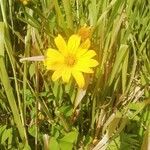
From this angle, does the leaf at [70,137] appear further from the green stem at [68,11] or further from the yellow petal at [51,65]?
the green stem at [68,11]

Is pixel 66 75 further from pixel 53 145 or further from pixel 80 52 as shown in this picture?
pixel 53 145

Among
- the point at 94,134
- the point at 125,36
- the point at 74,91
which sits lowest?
the point at 94,134

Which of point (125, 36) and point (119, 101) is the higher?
point (125, 36)

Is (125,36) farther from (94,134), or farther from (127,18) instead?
(94,134)

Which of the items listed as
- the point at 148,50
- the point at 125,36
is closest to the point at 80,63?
the point at 125,36

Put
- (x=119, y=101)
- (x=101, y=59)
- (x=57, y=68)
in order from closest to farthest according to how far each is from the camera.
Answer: (x=57, y=68), (x=101, y=59), (x=119, y=101)

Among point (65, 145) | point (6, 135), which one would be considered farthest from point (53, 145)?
point (6, 135)
